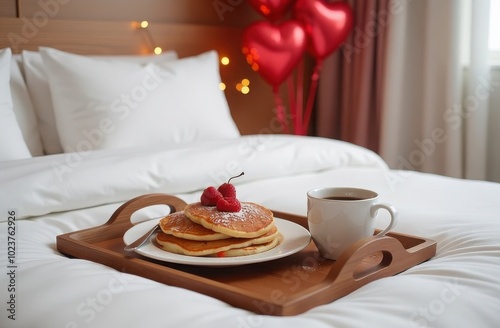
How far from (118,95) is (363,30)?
1617mm

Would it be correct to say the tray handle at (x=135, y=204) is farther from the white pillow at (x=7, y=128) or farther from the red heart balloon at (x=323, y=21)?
the red heart balloon at (x=323, y=21)

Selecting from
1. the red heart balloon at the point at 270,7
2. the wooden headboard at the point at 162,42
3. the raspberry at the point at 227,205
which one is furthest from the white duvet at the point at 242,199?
the red heart balloon at the point at 270,7

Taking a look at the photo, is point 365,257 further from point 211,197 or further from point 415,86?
point 415,86

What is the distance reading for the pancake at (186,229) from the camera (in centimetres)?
106

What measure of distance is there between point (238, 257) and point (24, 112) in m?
1.33

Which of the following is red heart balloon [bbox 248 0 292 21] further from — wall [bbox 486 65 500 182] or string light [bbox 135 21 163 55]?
wall [bbox 486 65 500 182]

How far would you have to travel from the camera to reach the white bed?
879 millimetres

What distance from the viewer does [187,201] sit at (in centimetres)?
165

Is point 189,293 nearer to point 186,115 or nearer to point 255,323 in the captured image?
point 255,323

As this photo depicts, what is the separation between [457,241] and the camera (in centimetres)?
121

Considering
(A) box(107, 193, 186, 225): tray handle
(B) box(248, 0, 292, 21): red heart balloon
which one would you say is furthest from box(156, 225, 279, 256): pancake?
(B) box(248, 0, 292, 21): red heart balloon

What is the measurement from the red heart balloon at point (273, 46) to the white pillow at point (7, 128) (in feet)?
3.80

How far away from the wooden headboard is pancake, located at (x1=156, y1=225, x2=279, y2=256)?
1.47 metres

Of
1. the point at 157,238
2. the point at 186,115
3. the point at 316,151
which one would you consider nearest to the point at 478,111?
the point at 316,151
